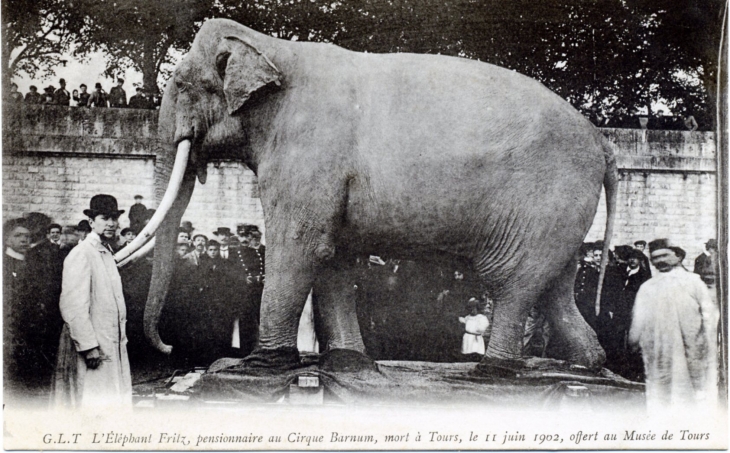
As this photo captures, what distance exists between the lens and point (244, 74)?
4.70 m

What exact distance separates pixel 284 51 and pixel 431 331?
2.00 m

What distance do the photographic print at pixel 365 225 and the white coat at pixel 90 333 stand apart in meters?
0.01

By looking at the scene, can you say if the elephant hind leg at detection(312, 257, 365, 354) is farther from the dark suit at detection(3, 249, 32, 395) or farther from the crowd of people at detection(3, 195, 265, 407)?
the dark suit at detection(3, 249, 32, 395)

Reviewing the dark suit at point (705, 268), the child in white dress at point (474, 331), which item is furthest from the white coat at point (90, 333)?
the dark suit at point (705, 268)

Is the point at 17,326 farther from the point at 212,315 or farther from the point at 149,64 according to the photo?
the point at 149,64

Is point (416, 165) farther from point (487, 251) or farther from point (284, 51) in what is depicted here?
point (284, 51)

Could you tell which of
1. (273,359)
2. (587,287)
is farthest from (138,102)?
(587,287)

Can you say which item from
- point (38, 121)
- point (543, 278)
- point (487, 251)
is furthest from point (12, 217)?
point (543, 278)

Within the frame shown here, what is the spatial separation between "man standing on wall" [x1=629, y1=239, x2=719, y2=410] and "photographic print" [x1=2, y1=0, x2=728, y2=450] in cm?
2

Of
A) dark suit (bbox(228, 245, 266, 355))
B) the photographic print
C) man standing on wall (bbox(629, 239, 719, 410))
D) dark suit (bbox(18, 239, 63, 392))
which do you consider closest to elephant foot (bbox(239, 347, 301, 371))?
the photographic print

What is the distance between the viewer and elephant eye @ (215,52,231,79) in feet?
15.7

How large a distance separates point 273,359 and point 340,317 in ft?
1.78

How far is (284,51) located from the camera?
480 cm

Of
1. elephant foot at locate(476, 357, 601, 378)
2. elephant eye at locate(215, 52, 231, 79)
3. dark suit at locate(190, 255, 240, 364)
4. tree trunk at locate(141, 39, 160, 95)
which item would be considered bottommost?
elephant foot at locate(476, 357, 601, 378)
